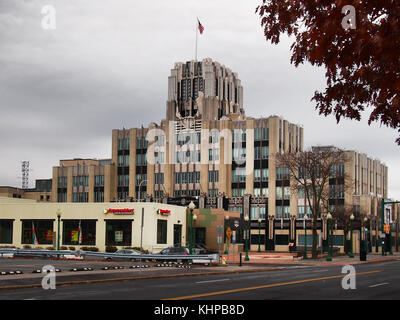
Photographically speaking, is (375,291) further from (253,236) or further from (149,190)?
(149,190)

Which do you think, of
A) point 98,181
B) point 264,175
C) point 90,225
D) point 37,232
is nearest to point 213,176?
point 264,175

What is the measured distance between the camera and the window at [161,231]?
212ft

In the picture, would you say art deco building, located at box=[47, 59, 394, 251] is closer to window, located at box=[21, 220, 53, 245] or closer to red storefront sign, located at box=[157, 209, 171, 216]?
red storefront sign, located at box=[157, 209, 171, 216]

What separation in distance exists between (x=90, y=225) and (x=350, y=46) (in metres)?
55.9

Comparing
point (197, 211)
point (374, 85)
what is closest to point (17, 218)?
point (197, 211)

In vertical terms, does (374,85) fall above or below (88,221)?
above

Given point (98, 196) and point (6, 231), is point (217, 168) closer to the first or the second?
point (98, 196)

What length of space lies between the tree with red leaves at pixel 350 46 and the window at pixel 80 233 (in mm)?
51872

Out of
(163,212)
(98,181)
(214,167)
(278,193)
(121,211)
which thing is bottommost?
(163,212)

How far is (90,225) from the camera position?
64750mm

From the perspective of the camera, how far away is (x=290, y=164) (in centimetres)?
7075

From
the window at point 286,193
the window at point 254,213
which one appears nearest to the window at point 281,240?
the window at point 254,213

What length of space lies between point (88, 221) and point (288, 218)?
49.6 meters

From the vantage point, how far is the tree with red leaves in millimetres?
11219
